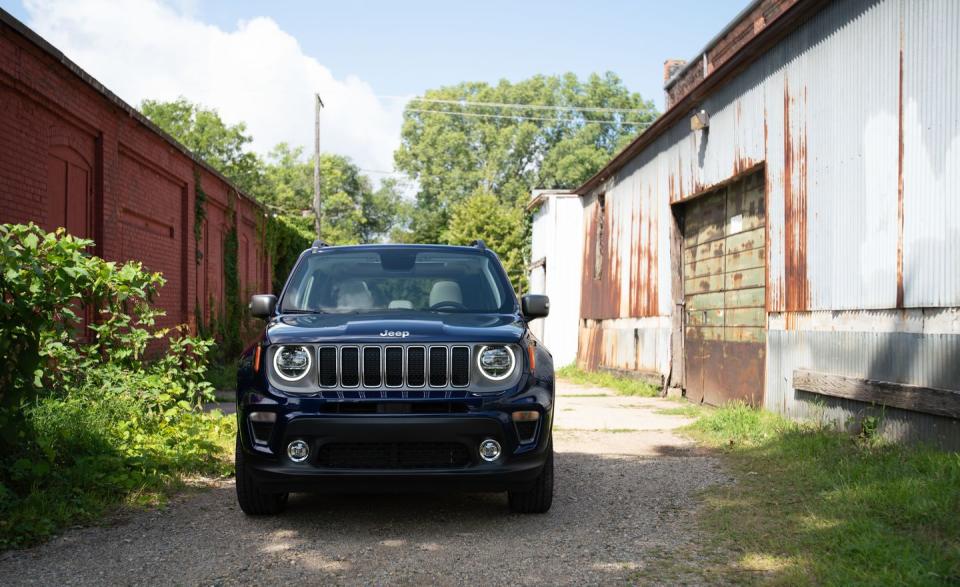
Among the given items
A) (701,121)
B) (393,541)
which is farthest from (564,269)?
(393,541)

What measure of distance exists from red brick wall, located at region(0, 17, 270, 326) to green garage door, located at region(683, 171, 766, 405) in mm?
8142

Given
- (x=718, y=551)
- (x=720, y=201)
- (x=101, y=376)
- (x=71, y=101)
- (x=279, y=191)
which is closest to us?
(x=718, y=551)

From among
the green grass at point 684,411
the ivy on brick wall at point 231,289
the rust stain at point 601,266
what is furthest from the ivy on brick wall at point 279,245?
the green grass at point 684,411

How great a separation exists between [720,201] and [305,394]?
8449mm

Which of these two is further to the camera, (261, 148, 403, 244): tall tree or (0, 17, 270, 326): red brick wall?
(261, 148, 403, 244): tall tree

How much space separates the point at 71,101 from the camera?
10711 millimetres

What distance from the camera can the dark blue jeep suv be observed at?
5215 millimetres

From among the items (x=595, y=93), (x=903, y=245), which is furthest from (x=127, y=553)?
(x=595, y=93)

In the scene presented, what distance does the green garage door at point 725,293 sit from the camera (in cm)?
1088

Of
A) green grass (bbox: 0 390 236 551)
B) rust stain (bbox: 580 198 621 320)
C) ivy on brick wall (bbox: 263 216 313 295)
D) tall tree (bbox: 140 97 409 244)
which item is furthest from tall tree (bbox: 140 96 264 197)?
green grass (bbox: 0 390 236 551)

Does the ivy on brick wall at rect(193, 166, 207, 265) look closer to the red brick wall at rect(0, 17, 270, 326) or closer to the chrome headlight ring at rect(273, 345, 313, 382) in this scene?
the red brick wall at rect(0, 17, 270, 326)

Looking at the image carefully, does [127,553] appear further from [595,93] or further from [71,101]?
[595,93]

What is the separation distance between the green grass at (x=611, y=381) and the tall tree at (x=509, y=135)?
44649mm

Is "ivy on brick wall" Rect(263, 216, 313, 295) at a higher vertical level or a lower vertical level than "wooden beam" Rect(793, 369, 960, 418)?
higher
